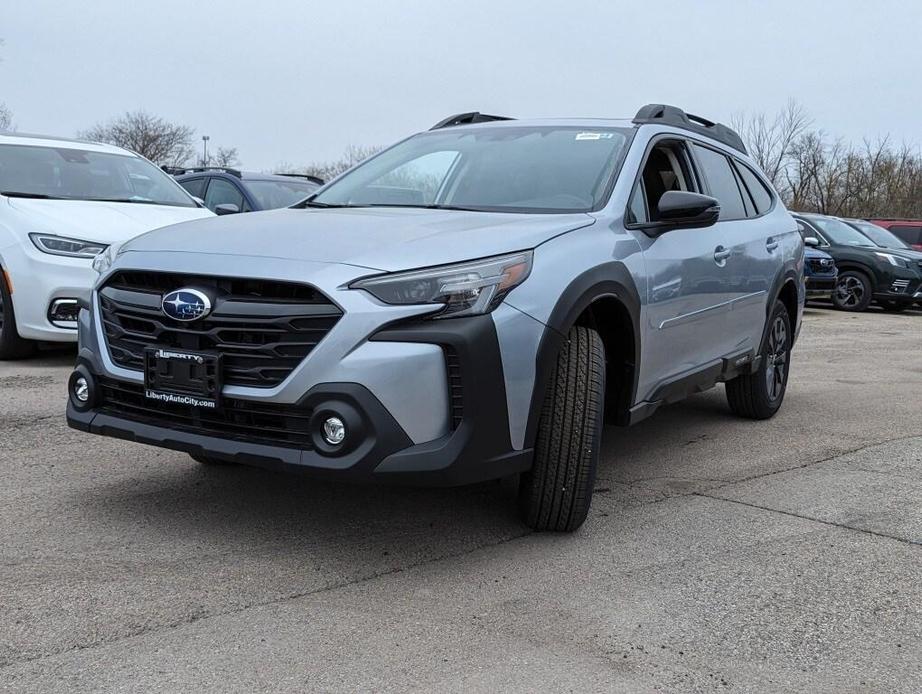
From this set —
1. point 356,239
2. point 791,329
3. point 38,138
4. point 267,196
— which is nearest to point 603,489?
point 356,239

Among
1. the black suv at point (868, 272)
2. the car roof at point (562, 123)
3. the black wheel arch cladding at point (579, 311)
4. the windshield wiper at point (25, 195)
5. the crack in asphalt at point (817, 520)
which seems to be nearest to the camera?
the black wheel arch cladding at point (579, 311)

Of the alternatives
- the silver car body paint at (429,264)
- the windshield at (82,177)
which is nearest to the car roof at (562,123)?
the silver car body paint at (429,264)

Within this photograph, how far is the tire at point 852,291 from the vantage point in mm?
17516

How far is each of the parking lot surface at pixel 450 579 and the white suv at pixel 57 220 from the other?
1.98m

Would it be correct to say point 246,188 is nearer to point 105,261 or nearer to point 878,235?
point 105,261

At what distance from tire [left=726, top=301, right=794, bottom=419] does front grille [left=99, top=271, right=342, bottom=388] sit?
11.6 feet

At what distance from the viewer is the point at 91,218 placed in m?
7.67

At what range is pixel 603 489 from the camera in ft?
15.4

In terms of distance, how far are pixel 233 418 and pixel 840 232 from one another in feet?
54.8

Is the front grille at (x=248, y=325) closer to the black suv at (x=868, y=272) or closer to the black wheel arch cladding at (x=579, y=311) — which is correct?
the black wheel arch cladding at (x=579, y=311)

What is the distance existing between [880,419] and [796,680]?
164 inches

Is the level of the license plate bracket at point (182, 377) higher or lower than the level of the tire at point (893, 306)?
higher

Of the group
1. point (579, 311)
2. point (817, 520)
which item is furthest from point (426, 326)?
point (817, 520)

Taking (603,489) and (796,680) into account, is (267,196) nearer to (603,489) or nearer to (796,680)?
(603,489)
